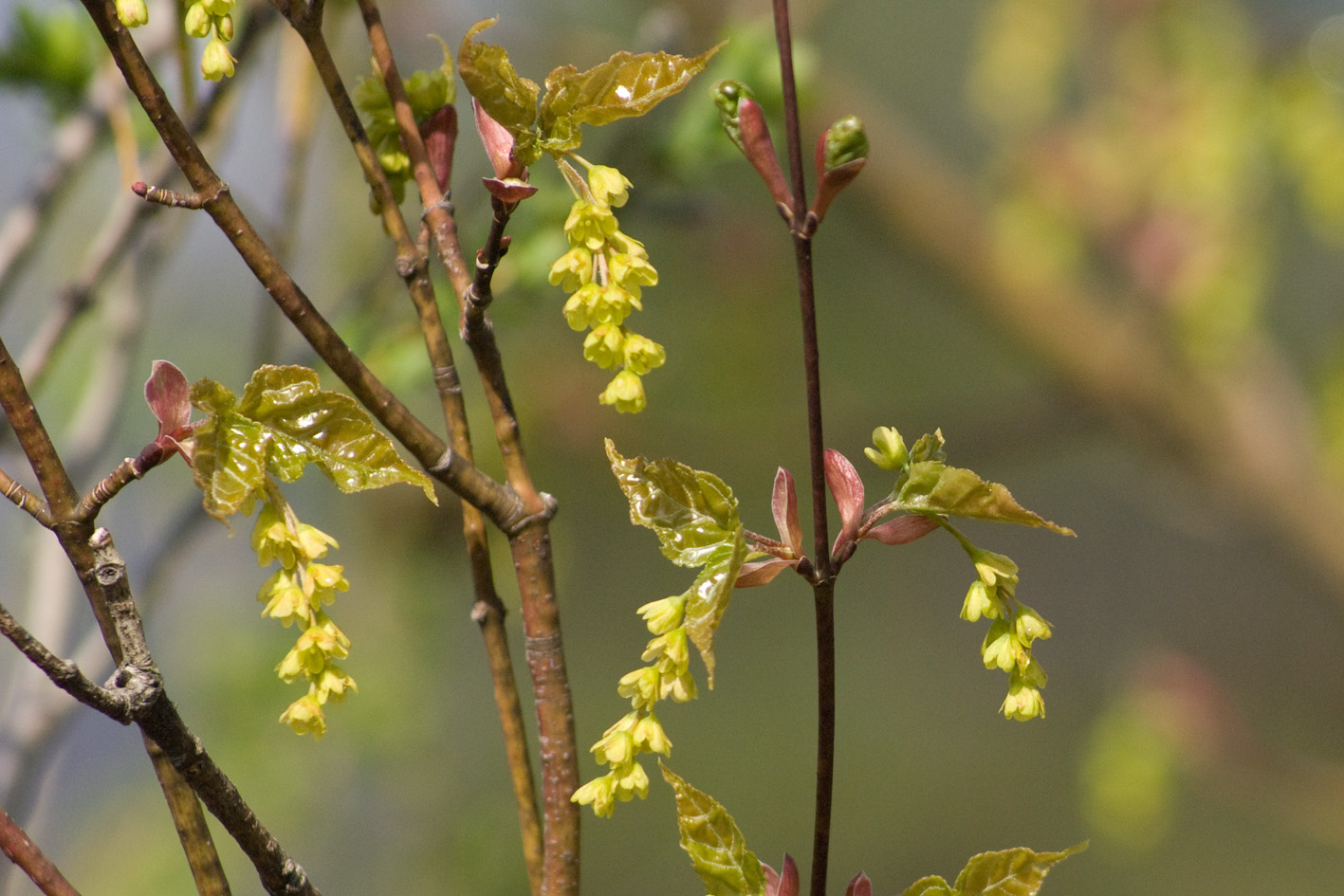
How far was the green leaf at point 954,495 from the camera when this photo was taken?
0.20m

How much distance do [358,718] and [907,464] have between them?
1223 mm

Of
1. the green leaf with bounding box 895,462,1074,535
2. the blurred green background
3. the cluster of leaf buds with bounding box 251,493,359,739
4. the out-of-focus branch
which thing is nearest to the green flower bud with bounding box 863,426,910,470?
the green leaf with bounding box 895,462,1074,535

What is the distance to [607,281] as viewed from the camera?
208 millimetres

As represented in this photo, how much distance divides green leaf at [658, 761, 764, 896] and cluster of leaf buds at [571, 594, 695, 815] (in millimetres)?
24

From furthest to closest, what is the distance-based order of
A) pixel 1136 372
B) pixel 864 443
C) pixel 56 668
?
pixel 864 443 < pixel 1136 372 < pixel 56 668

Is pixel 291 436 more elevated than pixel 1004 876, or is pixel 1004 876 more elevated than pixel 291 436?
pixel 291 436

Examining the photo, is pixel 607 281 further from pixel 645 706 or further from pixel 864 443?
pixel 864 443

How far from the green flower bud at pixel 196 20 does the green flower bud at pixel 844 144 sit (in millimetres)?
117

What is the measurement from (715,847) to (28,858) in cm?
13

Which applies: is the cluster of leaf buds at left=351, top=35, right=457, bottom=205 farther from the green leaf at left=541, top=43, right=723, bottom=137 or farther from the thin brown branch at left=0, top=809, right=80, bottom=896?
the thin brown branch at left=0, top=809, right=80, bottom=896

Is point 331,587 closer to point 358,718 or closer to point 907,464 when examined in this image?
point 907,464

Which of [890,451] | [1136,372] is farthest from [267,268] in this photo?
[1136,372]

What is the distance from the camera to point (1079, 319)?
124 cm

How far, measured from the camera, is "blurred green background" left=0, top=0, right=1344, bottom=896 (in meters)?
1.01
